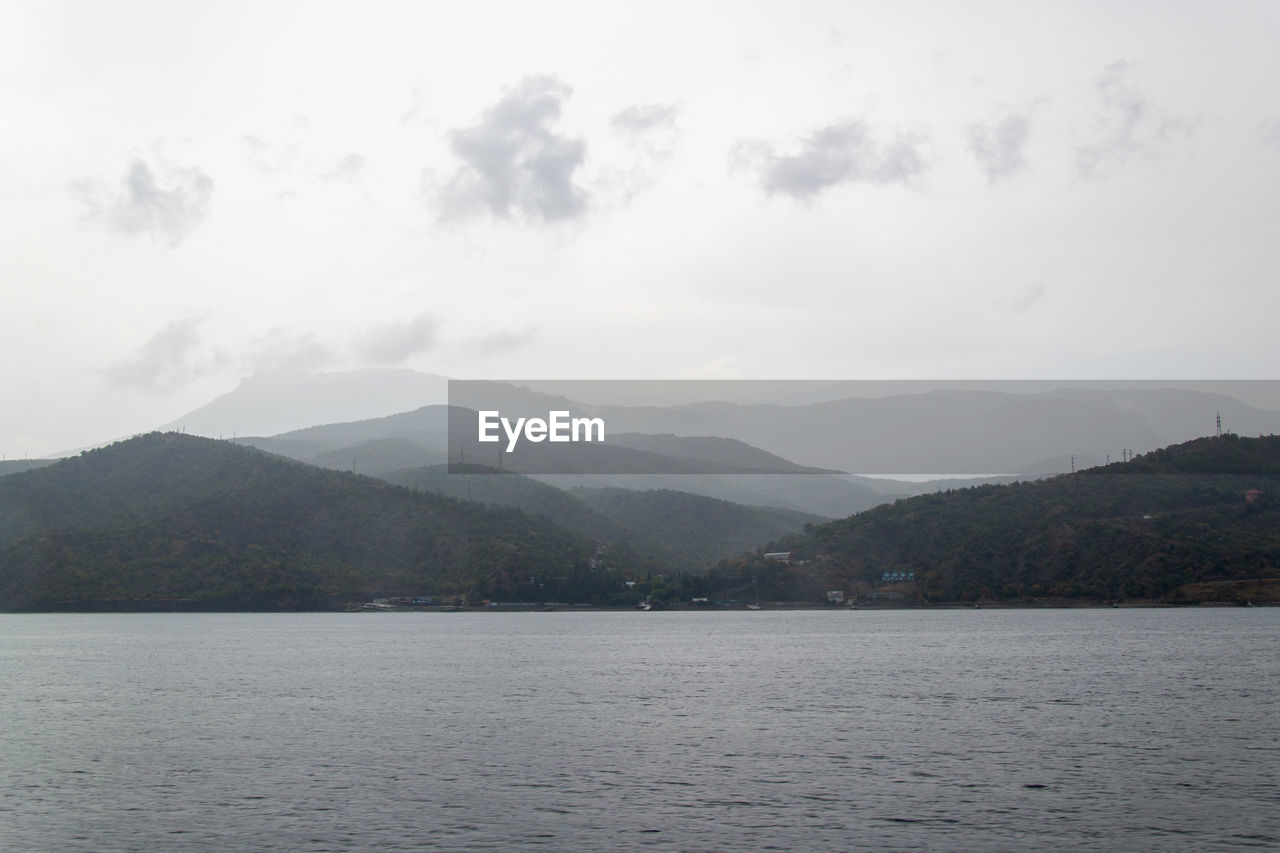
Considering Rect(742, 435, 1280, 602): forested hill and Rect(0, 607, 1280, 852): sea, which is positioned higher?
Rect(742, 435, 1280, 602): forested hill

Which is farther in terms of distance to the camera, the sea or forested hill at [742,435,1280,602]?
forested hill at [742,435,1280,602]

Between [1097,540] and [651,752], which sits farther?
[1097,540]

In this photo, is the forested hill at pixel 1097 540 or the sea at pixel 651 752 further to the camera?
the forested hill at pixel 1097 540

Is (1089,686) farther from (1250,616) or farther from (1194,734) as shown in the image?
(1250,616)

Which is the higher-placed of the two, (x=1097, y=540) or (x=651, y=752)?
(x=1097, y=540)

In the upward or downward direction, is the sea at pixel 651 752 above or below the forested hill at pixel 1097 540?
below
